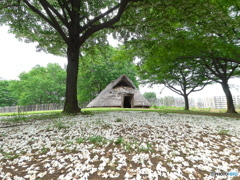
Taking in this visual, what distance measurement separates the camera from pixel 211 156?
131 inches

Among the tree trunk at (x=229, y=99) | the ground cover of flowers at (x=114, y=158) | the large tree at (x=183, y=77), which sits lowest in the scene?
the ground cover of flowers at (x=114, y=158)

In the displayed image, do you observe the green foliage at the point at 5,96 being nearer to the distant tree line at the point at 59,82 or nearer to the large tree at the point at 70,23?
the distant tree line at the point at 59,82

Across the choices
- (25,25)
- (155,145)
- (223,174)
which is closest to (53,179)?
(155,145)

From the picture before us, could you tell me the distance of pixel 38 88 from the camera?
1518 inches

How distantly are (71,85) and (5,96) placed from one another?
167 feet

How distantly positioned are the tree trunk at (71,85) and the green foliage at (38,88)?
33003mm

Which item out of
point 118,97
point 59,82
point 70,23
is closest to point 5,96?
point 59,82

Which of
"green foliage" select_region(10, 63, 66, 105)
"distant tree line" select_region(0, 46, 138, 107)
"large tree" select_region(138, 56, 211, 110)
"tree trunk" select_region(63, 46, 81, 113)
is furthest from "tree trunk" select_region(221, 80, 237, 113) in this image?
"green foliage" select_region(10, 63, 66, 105)

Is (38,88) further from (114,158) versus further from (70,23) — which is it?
(114,158)

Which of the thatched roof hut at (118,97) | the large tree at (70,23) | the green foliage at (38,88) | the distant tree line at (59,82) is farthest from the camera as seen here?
the green foliage at (38,88)

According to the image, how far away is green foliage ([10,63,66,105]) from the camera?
3791cm

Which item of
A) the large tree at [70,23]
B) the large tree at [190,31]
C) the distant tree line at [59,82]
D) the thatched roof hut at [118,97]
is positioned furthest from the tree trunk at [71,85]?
the distant tree line at [59,82]

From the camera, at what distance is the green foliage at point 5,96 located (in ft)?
144

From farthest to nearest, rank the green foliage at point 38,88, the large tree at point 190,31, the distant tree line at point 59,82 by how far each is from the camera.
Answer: the green foliage at point 38,88 → the distant tree line at point 59,82 → the large tree at point 190,31
